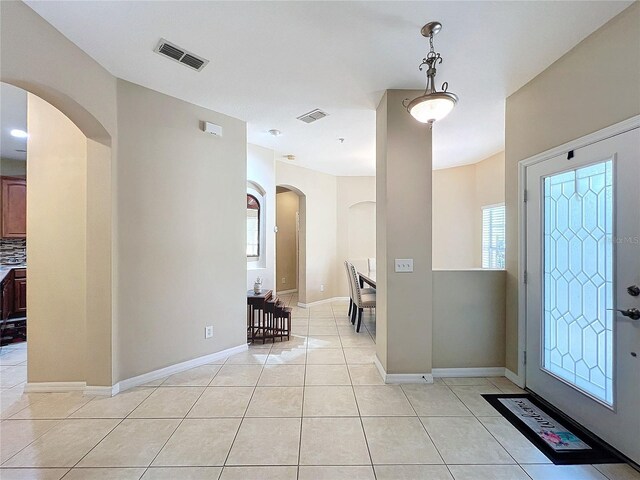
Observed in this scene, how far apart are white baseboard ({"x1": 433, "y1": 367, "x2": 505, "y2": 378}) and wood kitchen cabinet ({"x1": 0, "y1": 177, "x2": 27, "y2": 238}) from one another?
6197mm

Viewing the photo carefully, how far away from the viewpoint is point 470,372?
9.84ft

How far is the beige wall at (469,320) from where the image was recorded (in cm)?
299

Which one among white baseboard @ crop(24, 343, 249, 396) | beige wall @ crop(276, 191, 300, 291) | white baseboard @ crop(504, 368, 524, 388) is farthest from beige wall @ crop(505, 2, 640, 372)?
beige wall @ crop(276, 191, 300, 291)

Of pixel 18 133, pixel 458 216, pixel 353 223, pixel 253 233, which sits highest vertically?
pixel 18 133

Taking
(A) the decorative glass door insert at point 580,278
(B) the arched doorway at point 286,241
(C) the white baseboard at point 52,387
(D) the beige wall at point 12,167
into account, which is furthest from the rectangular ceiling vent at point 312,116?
(D) the beige wall at point 12,167

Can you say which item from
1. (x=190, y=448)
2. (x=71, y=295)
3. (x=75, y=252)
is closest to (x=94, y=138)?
(x=75, y=252)

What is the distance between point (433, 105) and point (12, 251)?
6.47 meters

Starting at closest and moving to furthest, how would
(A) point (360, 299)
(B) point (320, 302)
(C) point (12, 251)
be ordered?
(A) point (360, 299) → (C) point (12, 251) → (B) point (320, 302)

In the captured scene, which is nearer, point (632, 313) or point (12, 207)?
point (632, 313)

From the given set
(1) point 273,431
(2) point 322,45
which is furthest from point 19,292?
(2) point 322,45

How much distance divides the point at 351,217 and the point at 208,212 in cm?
406

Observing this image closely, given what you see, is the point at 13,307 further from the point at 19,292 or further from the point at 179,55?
the point at 179,55

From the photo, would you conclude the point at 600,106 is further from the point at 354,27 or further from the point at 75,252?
the point at 75,252

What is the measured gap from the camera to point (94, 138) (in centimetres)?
261
